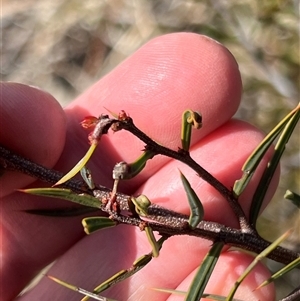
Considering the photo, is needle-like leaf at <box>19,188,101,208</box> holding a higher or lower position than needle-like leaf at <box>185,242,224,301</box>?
higher

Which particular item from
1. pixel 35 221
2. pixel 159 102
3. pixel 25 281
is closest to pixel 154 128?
pixel 159 102

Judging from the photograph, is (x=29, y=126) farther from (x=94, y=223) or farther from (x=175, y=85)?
(x=94, y=223)

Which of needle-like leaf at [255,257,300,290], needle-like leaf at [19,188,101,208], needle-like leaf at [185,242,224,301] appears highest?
needle-like leaf at [19,188,101,208]

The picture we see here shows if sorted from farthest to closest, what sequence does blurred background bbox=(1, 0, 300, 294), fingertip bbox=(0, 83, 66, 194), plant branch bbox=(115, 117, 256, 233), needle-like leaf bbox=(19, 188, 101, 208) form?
blurred background bbox=(1, 0, 300, 294) < fingertip bbox=(0, 83, 66, 194) < needle-like leaf bbox=(19, 188, 101, 208) < plant branch bbox=(115, 117, 256, 233)

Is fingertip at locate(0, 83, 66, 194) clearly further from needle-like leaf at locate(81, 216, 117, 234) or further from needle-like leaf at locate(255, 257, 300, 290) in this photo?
needle-like leaf at locate(255, 257, 300, 290)

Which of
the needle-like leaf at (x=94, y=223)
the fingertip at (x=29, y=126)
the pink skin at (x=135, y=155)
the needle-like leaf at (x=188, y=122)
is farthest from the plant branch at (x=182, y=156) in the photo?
the fingertip at (x=29, y=126)

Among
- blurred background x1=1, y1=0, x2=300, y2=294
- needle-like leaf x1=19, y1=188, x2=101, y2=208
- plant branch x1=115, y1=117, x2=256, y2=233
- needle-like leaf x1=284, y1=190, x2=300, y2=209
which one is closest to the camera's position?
plant branch x1=115, y1=117, x2=256, y2=233

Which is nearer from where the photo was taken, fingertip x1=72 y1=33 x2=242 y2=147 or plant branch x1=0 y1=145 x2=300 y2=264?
plant branch x1=0 y1=145 x2=300 y2=264

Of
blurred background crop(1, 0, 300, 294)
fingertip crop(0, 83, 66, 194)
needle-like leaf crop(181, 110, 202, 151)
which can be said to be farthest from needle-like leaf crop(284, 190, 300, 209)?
blurred background crop(1, 0, 300, 294)

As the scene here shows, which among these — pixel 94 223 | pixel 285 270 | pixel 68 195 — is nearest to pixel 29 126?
pixel 68 195

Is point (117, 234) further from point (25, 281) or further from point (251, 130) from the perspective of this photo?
point (251, 130)
